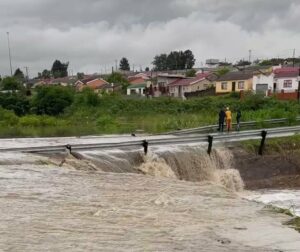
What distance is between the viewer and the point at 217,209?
11109 mm

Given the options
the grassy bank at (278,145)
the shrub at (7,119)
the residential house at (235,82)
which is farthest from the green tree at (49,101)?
the grassy bank at (278,145)

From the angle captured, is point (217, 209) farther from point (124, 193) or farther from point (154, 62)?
point (154, 62)

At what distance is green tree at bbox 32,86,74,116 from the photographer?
5916cm

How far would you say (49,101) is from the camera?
59344 mm

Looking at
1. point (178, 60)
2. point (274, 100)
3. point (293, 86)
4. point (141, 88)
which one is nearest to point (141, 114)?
point (274, 100)

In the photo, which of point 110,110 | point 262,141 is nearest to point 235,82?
point 110,110

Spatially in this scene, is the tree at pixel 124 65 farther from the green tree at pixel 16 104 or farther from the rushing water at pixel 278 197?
the rushing water at pixel 278 197

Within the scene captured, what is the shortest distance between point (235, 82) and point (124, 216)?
6246cm

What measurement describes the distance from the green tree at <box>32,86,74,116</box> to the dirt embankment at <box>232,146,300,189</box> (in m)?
40.2

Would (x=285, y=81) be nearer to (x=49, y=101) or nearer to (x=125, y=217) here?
(x=49, y=101)

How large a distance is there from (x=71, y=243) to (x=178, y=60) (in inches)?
5214

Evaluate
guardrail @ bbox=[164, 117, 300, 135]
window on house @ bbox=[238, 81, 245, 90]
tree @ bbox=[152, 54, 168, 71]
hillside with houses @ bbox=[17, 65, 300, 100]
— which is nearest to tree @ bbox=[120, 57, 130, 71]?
tree @ bbox=[152, 54, 168, 71]

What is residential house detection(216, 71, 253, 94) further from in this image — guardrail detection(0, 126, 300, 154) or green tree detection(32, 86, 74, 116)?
guardrail detection(0, 126, 300, 154)

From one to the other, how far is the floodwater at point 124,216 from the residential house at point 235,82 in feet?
186
